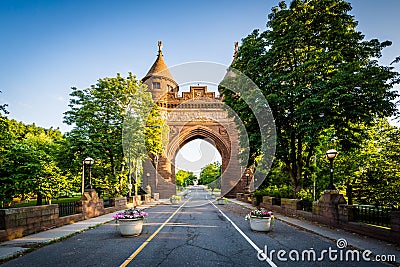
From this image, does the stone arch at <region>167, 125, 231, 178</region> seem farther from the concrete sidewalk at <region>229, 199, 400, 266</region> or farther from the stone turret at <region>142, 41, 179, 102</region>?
the concrete sidewalk at <region>229, 199, 400, 266</region>

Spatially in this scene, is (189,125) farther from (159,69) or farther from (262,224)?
(262,224)

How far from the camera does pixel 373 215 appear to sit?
32.0 ft

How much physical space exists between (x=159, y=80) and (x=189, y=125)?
9433mm

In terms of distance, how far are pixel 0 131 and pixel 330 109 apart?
17.7 meters

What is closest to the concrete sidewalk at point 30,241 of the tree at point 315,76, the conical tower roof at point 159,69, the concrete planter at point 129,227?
the concrete planter at point 129,227

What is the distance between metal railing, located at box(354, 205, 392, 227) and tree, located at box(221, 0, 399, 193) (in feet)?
15.6

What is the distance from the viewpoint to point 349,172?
18.3 m

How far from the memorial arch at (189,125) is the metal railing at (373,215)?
34628mm

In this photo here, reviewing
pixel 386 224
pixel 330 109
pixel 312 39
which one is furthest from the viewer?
pixel 312 39

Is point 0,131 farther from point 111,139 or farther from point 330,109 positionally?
point 330,109

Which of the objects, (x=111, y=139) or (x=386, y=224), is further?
(x=111, y=139)

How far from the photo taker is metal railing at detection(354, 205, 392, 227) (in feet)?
30.2

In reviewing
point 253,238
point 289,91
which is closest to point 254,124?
point 289,91

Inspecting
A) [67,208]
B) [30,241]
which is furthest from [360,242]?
[67,208]
